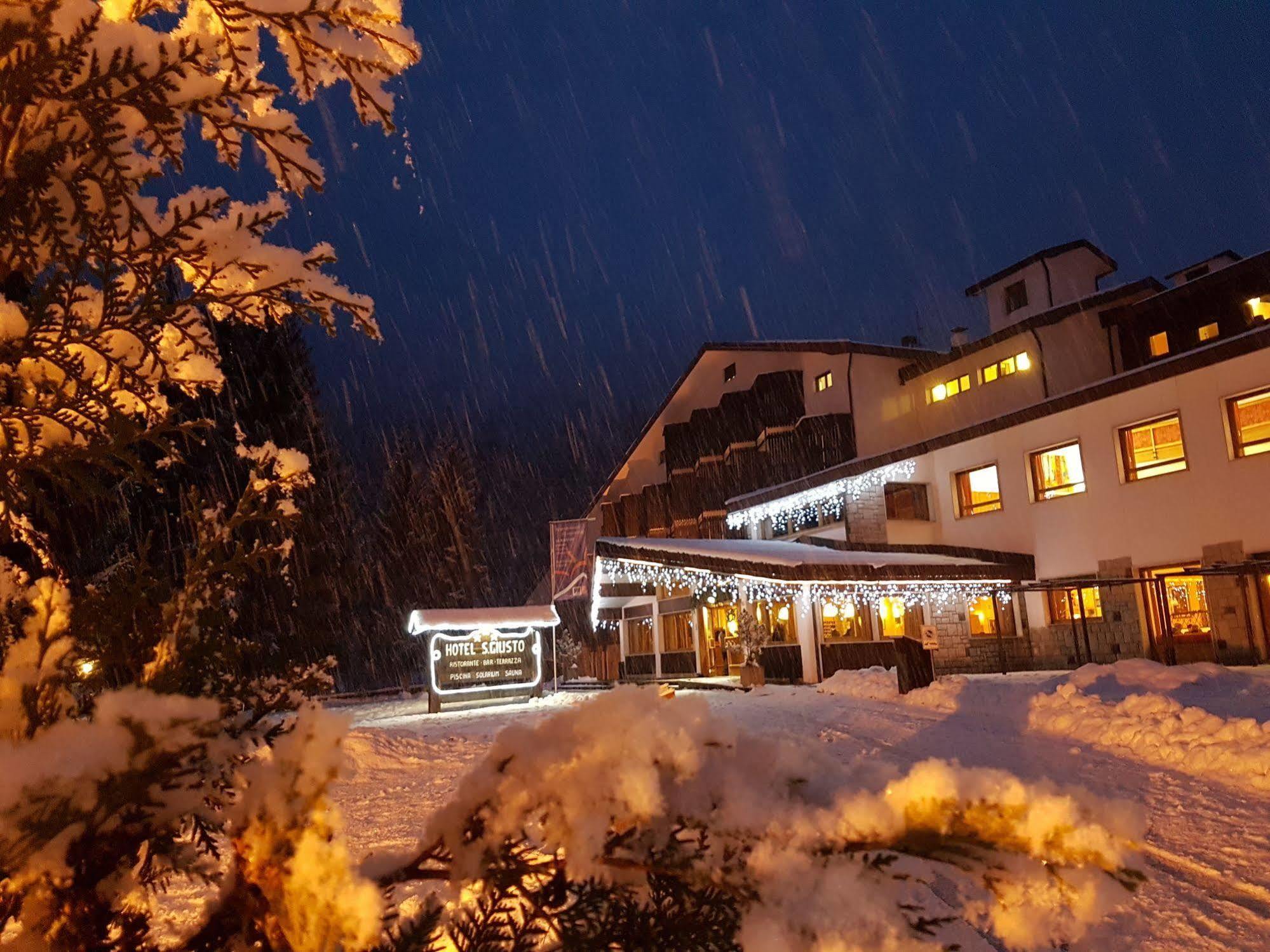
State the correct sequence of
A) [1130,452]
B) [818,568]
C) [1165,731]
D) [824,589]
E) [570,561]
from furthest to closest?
[570,561]
[824,589]
[818,568]
[1130,452]
[1165,731]

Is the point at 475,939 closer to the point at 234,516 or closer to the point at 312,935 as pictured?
the point at 312,935

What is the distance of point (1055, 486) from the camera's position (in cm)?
2128

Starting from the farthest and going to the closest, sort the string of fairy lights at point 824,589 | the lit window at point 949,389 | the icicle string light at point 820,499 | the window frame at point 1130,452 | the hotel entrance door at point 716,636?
the hotel entrance door at point 716,636 → the lit window at point 949,389 → the icicle string light at point 820,499 → the string of fairy lights at point 824,589 → the window frame at point 1130,452

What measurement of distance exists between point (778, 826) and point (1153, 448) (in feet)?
69.5

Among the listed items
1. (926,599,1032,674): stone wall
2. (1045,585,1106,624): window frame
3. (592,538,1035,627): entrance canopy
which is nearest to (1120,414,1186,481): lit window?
(1045,585,1106,624): window frame

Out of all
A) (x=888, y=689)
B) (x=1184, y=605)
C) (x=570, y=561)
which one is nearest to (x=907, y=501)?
(x=1184, y=605)

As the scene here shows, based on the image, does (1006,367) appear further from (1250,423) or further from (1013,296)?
(1250,423)

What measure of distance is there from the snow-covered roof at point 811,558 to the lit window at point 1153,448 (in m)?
3.65

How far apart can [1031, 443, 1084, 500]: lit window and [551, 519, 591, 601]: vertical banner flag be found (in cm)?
1399

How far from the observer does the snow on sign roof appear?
70.2ft

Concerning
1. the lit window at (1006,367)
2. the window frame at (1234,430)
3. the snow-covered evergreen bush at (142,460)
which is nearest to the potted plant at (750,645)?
the lit window at (1006,367)

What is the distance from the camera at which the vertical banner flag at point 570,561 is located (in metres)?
28.7

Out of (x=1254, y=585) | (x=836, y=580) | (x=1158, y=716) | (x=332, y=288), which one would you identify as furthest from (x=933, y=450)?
(x=332, y=288)

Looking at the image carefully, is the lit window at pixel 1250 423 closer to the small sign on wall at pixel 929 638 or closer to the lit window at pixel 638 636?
the small sign on wall at pixel 929 638
